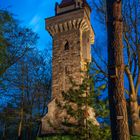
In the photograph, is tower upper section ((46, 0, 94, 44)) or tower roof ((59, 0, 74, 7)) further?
tower roof ((59, 0, 74, 7))

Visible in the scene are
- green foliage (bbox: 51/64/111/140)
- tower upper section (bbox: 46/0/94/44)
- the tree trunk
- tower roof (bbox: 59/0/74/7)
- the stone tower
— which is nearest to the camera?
the tree trunk

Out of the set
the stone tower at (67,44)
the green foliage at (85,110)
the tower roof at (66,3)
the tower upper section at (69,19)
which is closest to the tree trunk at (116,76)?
the green foliage at (85,110)

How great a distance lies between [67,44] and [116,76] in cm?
1792

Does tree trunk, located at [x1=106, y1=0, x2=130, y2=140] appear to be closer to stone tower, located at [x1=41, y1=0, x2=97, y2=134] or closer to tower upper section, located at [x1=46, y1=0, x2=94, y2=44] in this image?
stone tower, located at [x1=41, y1=0, x2=97, y2=134]

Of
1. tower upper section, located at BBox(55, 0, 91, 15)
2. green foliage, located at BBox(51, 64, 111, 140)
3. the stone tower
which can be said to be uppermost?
tower upper section, located at BBox(55, 0, 91, 15)

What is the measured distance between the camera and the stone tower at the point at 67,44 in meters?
20.4

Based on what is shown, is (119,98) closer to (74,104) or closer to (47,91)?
(74,104)

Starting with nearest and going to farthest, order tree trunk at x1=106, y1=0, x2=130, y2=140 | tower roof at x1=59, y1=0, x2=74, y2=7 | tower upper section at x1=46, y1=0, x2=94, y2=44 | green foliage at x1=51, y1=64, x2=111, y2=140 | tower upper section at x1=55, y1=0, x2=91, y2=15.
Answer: tree trunk at x1=106, y1=0, x2=130, y2=140 → green foliage at x1=51, y1=64, x2=111, y2=140 → tower upper section at x1=46, y1=0, x2=94, y2=44 → tower upper section at x1=55, y1=0, x2=91, y2=15 → tower roof at x1=59, y1=0, x2=74, y2=7

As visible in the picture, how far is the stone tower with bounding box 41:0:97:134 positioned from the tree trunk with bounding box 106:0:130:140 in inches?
607

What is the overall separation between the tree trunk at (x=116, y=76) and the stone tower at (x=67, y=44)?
15429 mm

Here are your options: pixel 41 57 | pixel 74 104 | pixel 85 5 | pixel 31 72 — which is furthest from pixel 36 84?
pixel 74 104

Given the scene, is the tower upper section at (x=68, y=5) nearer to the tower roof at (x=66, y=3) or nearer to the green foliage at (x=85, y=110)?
the tower roof at (x=66, y=3)

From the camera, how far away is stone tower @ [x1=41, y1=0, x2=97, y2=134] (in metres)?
20.4

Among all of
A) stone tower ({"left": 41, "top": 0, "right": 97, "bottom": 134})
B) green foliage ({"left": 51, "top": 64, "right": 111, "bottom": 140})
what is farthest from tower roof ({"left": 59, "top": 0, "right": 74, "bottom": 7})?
green foliage ({"left": 51, "top": 64, "right": 111, "bottom": 140})
